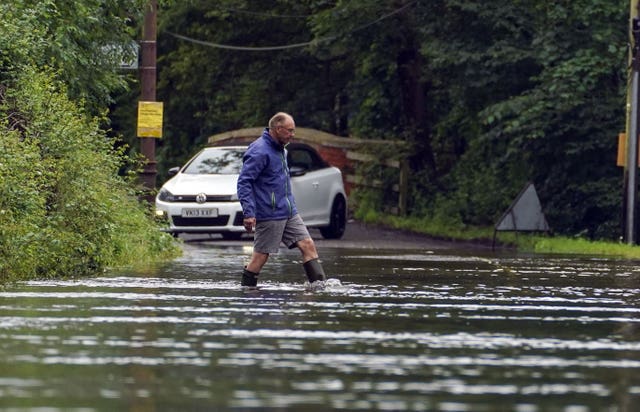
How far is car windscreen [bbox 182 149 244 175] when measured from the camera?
28.7 metres

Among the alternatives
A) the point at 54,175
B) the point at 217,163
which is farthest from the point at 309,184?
the point at 54,175

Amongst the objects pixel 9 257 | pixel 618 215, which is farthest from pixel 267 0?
pixel 9 257

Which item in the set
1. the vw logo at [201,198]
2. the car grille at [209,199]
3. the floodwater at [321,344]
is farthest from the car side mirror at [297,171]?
the floodwater at [321,344]

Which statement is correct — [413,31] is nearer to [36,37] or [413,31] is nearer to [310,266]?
[36,37]

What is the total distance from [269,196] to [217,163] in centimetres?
1306

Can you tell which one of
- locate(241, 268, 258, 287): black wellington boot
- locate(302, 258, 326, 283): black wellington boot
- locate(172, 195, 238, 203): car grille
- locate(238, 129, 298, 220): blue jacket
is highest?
locate(238, 129, 298, 220): blue jacket

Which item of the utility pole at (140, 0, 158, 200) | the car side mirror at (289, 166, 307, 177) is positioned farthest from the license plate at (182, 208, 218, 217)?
the car side mirror at (289, 166, 307, 177)

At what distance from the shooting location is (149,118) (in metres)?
26.9

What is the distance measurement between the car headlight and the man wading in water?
1165 cm

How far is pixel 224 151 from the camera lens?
29469mm

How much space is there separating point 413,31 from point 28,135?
62.8 feet

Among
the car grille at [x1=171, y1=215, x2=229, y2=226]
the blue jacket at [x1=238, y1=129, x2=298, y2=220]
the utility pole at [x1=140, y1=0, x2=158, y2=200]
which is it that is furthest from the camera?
the car grille at [x1=171, y1=215, x2=229, y2=226]

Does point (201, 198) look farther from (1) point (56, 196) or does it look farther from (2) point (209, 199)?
(1) point (56, 196)

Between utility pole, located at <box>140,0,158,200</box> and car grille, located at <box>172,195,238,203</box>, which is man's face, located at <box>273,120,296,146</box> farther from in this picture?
car grille, located at <box>172,195,238,203</box>
